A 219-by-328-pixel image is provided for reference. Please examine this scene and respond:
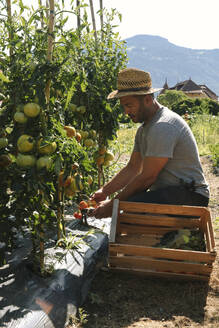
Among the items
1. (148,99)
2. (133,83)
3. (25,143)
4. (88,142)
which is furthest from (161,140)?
(25,143)

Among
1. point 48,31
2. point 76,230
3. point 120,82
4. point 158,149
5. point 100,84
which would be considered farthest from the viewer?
point 100,84

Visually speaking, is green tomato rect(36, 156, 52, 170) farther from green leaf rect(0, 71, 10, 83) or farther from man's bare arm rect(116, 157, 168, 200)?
man's bare arm rect(116, 157, 168, 200)

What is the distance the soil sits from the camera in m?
1.95

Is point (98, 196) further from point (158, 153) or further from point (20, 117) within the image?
point (20, 117)

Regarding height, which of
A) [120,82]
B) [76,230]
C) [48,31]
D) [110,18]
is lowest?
[76,230]

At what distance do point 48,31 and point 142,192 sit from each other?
135 cm

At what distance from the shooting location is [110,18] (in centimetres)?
325

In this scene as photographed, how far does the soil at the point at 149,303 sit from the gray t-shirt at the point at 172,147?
0.70m

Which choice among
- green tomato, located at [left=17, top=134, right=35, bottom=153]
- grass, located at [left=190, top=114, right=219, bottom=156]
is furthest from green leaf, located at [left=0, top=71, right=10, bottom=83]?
grass, located at [left=190, top=114, right=219, bottom=156]

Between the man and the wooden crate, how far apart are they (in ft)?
0.42

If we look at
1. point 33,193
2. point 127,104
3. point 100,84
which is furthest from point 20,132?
point 100,84

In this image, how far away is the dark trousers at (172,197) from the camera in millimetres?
2588

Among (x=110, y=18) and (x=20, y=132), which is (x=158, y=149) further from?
(x=110, y=18)

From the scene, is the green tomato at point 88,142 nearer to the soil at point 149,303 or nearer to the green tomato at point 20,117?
the soil at point 149,303
